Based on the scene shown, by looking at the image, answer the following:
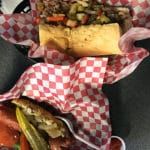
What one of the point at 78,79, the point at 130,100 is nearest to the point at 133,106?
the point at 130,100

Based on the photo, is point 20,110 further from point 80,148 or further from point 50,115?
point 80,148

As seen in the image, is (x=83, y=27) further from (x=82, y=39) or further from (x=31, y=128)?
(x=31, y=128)

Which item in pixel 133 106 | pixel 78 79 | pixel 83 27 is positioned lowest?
pixel 133 106

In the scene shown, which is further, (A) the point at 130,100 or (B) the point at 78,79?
(A) the point at 130,100

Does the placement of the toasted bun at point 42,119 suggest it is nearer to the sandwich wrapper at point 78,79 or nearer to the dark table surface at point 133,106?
the sandwich wrapper at point 78,79

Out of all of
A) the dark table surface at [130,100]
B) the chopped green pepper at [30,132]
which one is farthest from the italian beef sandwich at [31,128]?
the dark table surface at [130,100]

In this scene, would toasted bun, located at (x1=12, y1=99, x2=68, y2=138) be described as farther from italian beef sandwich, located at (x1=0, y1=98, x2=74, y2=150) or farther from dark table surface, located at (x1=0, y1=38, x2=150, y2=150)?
dark table surface, located at (x1=0, y1=38, x2=150, y2=150)

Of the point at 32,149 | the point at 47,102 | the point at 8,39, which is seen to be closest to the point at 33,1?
the point at 8,39
